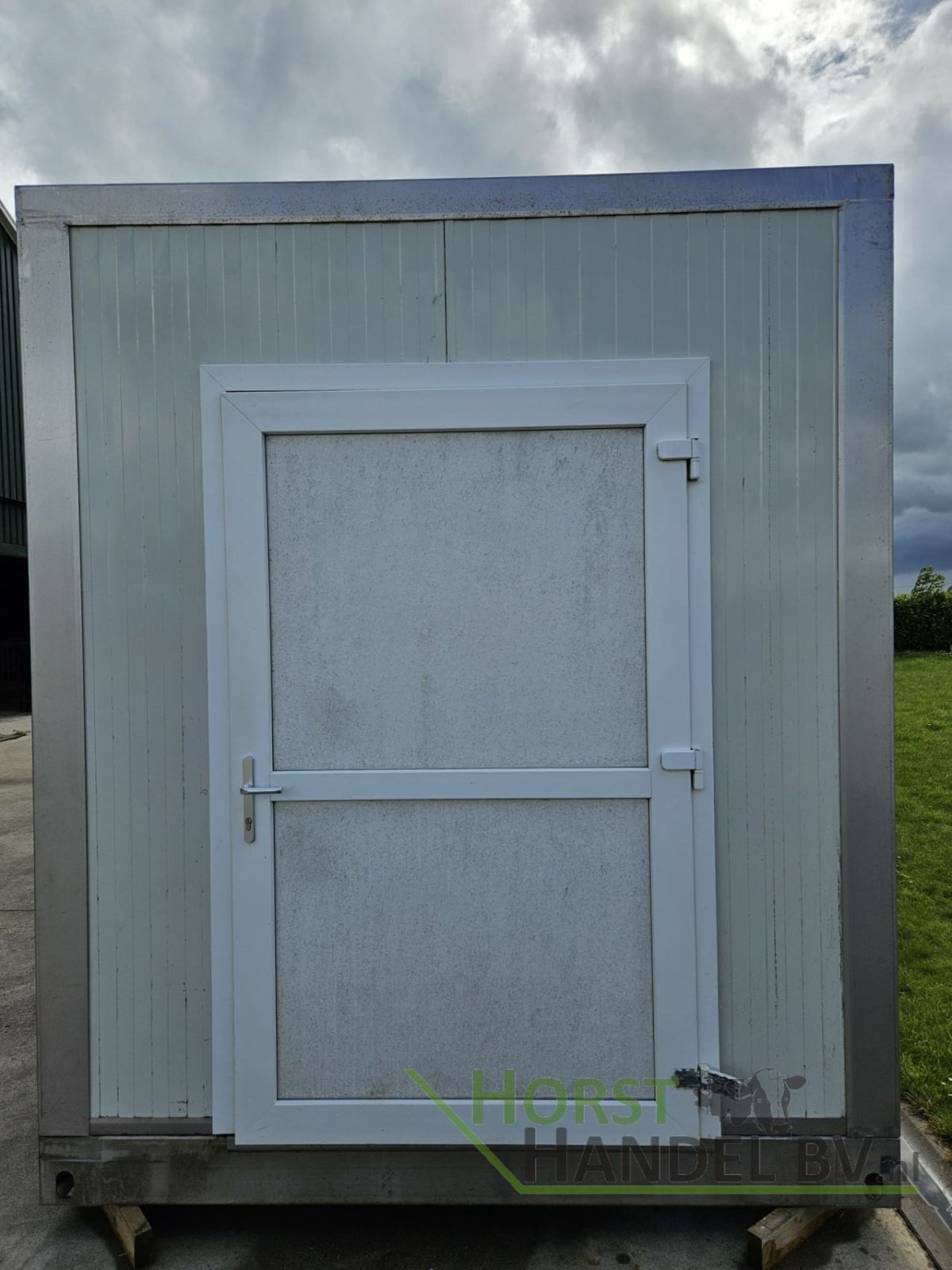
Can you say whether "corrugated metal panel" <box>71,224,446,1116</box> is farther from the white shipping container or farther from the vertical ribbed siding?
the vertical ribbed siding

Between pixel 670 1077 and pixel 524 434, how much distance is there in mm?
1742

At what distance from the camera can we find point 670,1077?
193cm

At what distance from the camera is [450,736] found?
6.48 ft

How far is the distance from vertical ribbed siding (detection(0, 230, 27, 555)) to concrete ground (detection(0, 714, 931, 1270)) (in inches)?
422

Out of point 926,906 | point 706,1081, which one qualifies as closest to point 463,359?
point 706,1081

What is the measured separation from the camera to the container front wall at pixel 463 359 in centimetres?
198

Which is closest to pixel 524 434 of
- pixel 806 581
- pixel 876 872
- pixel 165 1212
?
pixel 806 581

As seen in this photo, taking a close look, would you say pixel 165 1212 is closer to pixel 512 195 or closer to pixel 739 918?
pixel 739 918

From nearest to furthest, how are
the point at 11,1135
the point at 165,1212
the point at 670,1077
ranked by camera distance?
the point at 670,1077
the point at 165,1212
the point at 11,1135

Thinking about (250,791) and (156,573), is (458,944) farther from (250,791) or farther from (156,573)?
(156,573)

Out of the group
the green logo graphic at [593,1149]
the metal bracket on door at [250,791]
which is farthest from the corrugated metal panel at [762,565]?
the metal bracket on door at [250,791]

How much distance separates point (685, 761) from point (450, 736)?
62cm

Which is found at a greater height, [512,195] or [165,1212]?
Answer: [512,195]

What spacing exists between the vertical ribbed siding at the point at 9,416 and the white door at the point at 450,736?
10.7m
